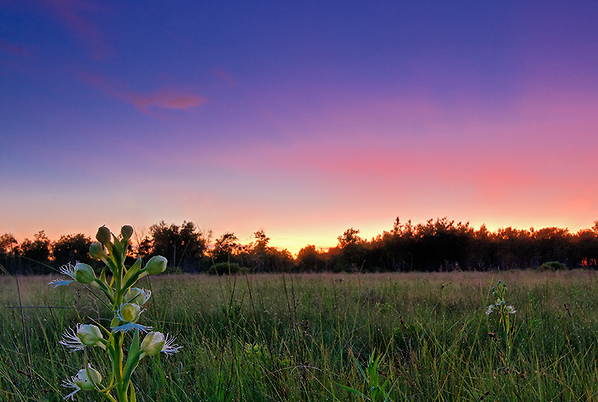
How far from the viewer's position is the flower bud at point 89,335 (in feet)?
4.30

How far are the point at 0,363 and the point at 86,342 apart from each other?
297 cm

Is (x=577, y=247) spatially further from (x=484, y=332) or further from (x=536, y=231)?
(x=484, y=332)

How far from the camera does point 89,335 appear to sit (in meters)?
1.32

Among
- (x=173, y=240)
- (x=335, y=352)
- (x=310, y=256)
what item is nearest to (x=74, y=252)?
(x=173, y=240)

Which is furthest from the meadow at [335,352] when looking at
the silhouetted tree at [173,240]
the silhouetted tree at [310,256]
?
the silhouetted tree at [310,256]

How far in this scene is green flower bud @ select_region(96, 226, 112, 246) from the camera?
126 centimetres

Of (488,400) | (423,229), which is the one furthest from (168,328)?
(423,229)

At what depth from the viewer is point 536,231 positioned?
48.0 m

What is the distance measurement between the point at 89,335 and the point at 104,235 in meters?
0.33

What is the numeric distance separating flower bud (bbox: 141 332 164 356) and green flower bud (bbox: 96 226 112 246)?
33cm

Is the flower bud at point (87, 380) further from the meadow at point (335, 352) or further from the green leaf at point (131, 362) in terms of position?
the meadow at point (335, 352)

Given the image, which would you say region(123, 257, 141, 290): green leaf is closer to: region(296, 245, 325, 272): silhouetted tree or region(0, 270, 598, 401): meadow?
region(0, 270, 598, 401): meadow

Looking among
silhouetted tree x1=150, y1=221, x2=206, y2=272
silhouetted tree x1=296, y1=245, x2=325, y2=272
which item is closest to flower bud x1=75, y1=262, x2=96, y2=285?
silhouetted tree x1=150, y1=221, x2=206, y2=272

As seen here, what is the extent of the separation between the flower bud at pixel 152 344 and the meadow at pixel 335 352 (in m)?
0.91
